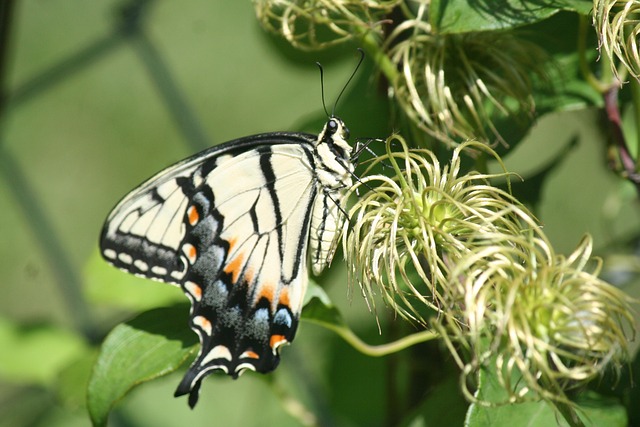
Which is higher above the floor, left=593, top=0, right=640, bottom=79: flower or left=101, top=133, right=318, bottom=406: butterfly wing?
left=593, top=0, right=640, bottom=79: flower

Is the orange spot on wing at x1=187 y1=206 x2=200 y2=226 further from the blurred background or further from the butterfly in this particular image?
the blurred background

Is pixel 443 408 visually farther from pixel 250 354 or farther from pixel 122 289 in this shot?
pixel 122 289

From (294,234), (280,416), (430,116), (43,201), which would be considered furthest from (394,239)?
(43,201)

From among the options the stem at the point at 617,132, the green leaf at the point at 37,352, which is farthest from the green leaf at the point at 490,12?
the green leaf at the point at 37,352

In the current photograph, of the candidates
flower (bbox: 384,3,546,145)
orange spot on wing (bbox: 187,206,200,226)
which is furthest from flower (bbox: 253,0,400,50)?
orange spot on wing (bbox: 187,206,200,226)

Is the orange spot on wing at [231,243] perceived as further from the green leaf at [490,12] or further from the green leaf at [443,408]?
the green leaf at [490,12]

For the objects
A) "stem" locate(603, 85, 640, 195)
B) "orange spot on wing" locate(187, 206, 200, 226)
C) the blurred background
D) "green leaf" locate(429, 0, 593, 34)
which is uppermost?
"green leaf" locate(429, 0, 593, 34)

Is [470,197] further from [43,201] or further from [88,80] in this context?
[88,80]
